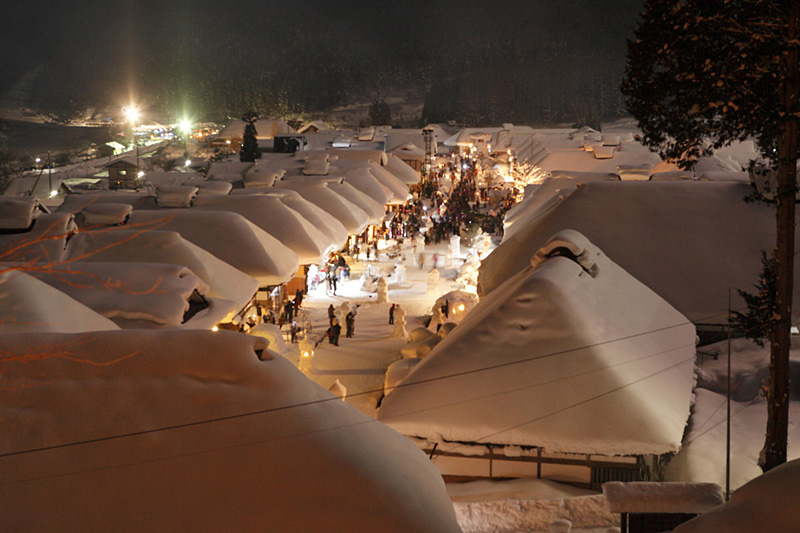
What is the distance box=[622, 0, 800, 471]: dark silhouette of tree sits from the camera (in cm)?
632

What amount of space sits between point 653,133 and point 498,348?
9.63 feet

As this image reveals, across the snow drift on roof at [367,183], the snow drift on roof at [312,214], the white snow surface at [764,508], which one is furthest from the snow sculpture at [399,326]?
the snow drift on roof at [367,183]

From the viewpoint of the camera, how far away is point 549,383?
7.49 meters

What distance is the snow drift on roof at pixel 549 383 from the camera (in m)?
7.23

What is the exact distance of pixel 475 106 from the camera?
344 feet

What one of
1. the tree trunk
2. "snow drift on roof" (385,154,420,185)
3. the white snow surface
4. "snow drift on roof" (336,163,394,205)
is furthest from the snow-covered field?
"snow drift on roof" (385,154,420,185)

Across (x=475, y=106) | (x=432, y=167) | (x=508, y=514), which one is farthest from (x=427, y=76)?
(x=508, y=514)

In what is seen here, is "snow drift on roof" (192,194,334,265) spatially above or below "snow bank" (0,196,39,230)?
below

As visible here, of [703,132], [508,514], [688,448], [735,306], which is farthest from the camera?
[735,306]

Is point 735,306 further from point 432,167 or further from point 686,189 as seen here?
point 432,167

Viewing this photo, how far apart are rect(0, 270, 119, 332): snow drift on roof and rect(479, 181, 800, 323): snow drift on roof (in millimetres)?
7648

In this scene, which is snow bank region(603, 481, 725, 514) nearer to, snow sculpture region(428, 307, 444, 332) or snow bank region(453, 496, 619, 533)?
snow bank region(453, 496, 619, 533)

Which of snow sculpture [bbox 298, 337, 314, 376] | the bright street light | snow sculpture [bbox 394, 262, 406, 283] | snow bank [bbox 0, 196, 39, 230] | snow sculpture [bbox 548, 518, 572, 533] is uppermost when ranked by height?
the bright street light

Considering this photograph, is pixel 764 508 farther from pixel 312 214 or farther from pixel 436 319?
pixel 312 214
